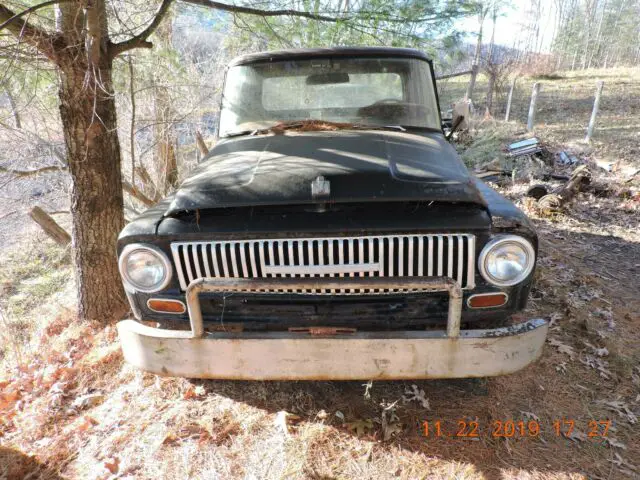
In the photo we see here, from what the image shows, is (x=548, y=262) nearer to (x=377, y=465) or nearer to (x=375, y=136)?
(x=375, y=136)

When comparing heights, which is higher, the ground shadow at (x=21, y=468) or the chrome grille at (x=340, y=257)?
the chrome grille at (x=340, y=257)

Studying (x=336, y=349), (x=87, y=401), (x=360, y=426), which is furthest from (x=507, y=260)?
(x=87, y=401)

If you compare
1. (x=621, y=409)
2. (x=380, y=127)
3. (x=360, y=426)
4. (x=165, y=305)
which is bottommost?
(x=621, y=409)

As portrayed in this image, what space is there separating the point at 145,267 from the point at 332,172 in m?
1.17

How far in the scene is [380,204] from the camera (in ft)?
7.73

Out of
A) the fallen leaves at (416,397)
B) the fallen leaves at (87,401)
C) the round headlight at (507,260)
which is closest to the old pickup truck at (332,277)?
the round headlight at (507,260)

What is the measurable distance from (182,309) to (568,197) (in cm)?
647

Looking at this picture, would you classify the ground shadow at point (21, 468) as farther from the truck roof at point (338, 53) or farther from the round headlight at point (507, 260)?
the truck roof at point (338, 53)

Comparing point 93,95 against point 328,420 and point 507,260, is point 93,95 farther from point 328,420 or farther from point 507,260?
point 507,260

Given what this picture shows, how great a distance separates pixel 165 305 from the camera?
2.43m

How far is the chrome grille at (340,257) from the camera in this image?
2195 millimetres

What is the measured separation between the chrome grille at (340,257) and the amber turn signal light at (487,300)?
88mm

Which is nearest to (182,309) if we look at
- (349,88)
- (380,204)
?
A: (380,204)

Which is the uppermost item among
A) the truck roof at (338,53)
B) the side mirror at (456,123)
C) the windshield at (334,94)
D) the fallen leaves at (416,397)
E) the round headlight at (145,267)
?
the truck roof at (338,53)
